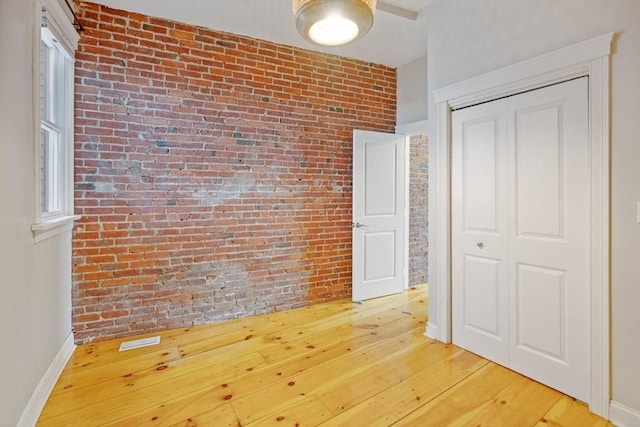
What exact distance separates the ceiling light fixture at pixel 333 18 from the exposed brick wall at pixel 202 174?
1771mm

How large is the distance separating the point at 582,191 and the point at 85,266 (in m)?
3.63

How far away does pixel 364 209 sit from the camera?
382 centimetres

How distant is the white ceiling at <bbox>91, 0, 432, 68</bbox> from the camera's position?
2.70 metres

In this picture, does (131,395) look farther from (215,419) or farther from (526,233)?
(526,233)

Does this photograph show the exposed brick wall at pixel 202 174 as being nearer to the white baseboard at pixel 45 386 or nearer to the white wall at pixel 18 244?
the white baseboard at pixel 45 386

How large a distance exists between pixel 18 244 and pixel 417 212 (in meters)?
4.09

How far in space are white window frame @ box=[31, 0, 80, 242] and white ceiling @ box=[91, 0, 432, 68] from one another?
55 centimetres

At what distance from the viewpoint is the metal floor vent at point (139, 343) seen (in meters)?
2.65

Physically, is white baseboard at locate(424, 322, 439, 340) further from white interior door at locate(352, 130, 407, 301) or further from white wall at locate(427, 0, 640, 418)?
white wall at locate(427, 0, 640, 418)

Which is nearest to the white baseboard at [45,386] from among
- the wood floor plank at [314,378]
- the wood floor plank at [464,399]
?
the wood floor plank at [314,378]

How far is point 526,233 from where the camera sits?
222cm

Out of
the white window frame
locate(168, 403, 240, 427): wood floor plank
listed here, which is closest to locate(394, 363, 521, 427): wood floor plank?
locate(168, 403, 240, 427): wood floor plank


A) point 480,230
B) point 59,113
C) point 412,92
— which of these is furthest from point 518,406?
point 59,113

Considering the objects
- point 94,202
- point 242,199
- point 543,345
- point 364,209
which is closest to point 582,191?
point 543,345
